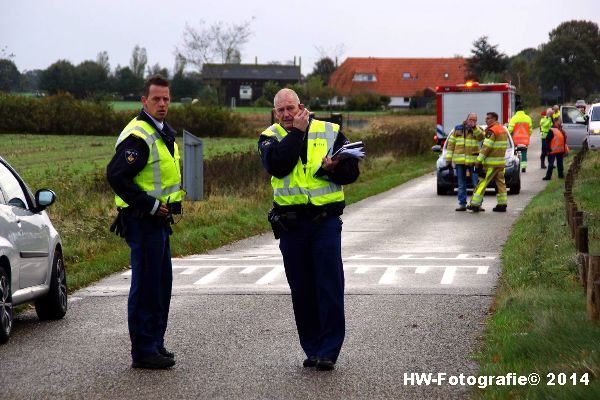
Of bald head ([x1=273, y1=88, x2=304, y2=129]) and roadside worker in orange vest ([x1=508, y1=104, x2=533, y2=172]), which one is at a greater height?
bald head ([x1=273, y1=88, x2=304, y2=129])

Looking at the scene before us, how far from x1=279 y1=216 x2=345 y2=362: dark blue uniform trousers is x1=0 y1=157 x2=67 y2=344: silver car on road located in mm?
2407

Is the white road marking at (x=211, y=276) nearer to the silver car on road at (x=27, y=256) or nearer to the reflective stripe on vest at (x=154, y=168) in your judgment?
the silver car on road at (x=27, y=256)

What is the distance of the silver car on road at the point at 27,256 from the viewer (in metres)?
9.54

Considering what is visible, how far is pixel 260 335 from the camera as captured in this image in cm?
964

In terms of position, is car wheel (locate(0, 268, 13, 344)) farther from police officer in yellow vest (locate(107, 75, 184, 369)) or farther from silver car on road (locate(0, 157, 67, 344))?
police officer in yellow vest (locate(107, 75, 184, 369))

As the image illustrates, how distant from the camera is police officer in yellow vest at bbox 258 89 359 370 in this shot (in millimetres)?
7992

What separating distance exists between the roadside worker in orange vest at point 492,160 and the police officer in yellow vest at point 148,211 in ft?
50.1

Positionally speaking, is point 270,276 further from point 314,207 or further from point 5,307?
point 314,207

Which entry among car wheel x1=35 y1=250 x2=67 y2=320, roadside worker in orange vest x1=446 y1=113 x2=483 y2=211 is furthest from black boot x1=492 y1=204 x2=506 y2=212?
car wheel x1=35 y1=250 x2=67 y2=320

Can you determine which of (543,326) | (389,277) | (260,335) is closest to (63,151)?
(389,277)

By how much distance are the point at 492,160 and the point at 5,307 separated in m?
15.4

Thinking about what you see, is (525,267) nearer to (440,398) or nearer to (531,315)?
(531,315)

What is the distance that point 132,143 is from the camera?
8.28 metres

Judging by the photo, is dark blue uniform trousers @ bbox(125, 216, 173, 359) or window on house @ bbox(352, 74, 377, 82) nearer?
dark blue uniform trousers @ bbox(125, 216, 173, 359)
